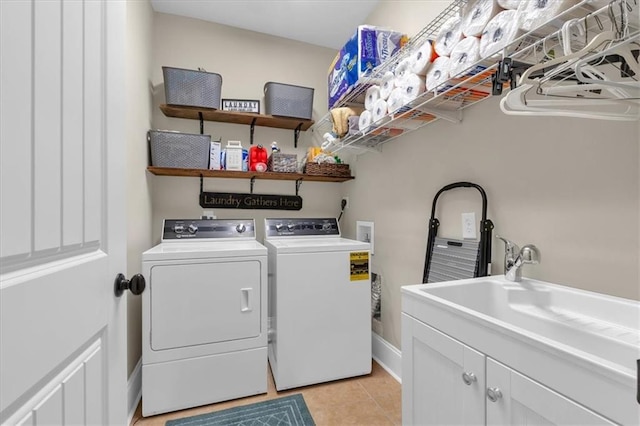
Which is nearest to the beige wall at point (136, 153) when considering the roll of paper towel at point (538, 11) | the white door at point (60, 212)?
A: the white door at point (60, 212)

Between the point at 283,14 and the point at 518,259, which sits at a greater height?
the point at 283,14

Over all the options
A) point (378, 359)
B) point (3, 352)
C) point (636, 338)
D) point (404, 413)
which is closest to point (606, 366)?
point (636, 338)

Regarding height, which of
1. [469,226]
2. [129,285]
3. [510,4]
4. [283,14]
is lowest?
[129,285]

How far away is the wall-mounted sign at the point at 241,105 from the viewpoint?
2.52 meters

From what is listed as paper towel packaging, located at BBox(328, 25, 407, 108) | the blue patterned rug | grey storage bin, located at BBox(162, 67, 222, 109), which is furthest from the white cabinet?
grey storage bin, located at BBox(162, 67, 222, 109)

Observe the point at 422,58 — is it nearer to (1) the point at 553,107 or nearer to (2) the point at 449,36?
(2) the point at 449,36

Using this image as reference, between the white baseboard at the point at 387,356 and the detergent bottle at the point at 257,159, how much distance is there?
166cm

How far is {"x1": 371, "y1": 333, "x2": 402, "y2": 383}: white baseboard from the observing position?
206 centimetres

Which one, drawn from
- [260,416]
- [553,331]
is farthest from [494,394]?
[260,416]

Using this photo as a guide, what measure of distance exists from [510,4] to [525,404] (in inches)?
46.9

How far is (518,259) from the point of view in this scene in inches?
46.2

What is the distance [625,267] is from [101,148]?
1.57m

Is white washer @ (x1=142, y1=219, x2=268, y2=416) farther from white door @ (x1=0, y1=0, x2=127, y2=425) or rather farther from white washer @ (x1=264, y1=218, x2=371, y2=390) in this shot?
white door @ (x1=0, y1=0, x2=127, y2=425)

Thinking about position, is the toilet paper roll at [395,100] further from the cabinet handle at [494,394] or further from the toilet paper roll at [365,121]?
the cabinet handle at [494,394]
